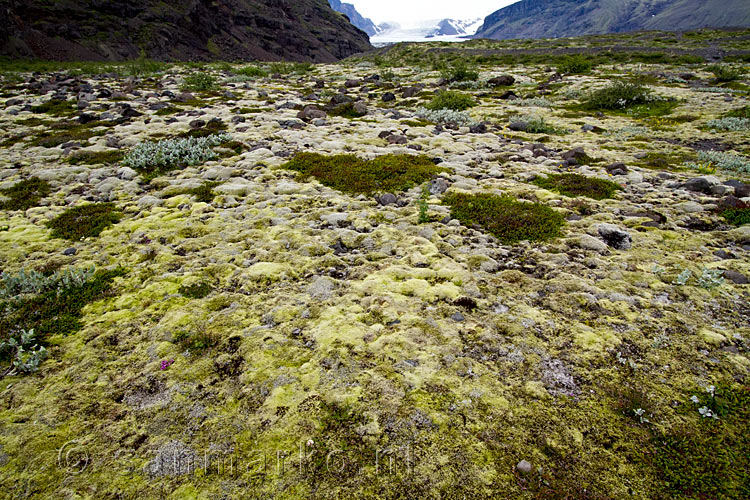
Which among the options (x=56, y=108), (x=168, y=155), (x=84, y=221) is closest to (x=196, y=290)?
(x=84, y=221)

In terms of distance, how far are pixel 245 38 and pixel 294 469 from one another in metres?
120

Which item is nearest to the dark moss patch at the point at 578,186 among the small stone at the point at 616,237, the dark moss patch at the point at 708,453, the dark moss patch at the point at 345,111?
the small stone at the point at 616,237

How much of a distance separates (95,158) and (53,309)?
7945mm

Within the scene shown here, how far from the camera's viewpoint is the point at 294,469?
3.02 metres

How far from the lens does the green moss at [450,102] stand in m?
18.0

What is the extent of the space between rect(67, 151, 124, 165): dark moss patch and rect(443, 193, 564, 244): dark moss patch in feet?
32.6

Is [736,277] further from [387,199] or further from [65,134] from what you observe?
[65,134]

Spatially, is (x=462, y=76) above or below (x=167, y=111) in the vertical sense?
above

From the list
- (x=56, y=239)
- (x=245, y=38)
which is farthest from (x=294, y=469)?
(x=245, y=38)

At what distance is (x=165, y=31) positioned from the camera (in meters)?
76.3

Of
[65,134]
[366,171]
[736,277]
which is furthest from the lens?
[65,134]

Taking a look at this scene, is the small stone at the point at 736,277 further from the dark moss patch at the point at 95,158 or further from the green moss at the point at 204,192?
the dark moss patch at the point at 95,158

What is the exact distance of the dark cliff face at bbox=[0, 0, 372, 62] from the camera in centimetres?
5616

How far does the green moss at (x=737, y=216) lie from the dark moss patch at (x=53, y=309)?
422 inches
